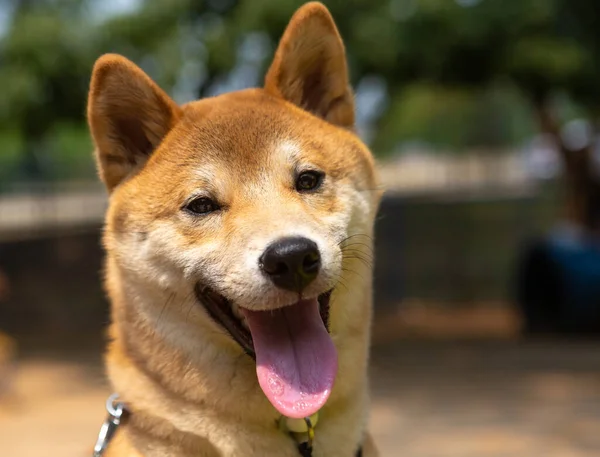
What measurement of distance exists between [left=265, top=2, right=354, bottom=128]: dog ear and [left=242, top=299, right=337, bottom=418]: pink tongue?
2.98 ft

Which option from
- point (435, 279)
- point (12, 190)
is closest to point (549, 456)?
point (435, 279)

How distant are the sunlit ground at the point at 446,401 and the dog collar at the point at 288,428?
285cm

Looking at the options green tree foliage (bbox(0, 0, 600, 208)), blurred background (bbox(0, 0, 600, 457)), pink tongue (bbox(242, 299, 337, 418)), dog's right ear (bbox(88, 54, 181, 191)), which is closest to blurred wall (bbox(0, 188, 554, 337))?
blurred background (bbox(0, 0, 600, 457))

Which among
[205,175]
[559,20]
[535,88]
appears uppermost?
[559,20]

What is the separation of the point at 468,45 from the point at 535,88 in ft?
3.81

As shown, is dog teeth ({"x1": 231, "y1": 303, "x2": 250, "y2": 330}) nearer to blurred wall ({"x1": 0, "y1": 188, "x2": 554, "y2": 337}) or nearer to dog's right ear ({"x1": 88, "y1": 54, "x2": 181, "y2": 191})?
dog's right ear ({"x1": 88, "y1": 54, "x2": 181, "y2": 191})

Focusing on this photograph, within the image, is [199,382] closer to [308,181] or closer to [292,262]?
[292,262]

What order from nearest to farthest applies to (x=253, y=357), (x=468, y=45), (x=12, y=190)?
1. (x=253, y=357)
2. (x=468, y=45)
3. (x=12, y=190)

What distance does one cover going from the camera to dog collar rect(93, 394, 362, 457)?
219 centimetres

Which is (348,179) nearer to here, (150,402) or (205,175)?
(205,175)

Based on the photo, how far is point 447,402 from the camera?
6.88 m

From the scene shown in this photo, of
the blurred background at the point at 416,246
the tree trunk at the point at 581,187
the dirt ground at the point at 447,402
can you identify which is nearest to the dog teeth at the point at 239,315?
the blurred background at the point at 416,246

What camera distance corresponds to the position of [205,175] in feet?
7.79

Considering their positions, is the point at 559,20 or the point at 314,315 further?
the point at 559,20
